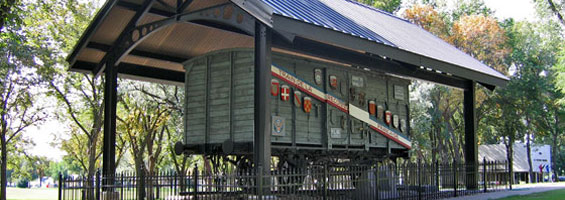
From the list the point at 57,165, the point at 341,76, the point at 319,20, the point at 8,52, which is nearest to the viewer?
the point at 319,20

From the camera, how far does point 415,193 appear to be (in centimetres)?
1739

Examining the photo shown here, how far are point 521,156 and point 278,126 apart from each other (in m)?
43.1

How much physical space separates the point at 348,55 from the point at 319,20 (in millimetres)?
3788

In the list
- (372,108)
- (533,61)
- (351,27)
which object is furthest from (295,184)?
(533,61)

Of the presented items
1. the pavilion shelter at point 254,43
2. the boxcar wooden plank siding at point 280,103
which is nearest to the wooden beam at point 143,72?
the pavilion shelter at point 254,43

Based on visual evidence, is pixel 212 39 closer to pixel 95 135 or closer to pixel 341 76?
pixel 341 76

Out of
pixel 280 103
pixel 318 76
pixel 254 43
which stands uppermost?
pixel 254 43

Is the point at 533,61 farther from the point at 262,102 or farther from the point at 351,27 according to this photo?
the point at 262,102

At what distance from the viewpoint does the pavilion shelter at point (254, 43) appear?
1288cm

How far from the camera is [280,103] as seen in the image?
16.2 metres

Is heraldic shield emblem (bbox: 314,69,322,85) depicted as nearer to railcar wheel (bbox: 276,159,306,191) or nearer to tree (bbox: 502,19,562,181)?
railcar wheel (bbox: 276,159,306,191)

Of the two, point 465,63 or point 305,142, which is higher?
point 465,63

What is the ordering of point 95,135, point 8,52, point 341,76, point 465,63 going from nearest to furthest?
point 341,76
point 465,63
point 8,52
point 95,135

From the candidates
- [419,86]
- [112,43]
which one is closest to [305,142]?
[112,43]
